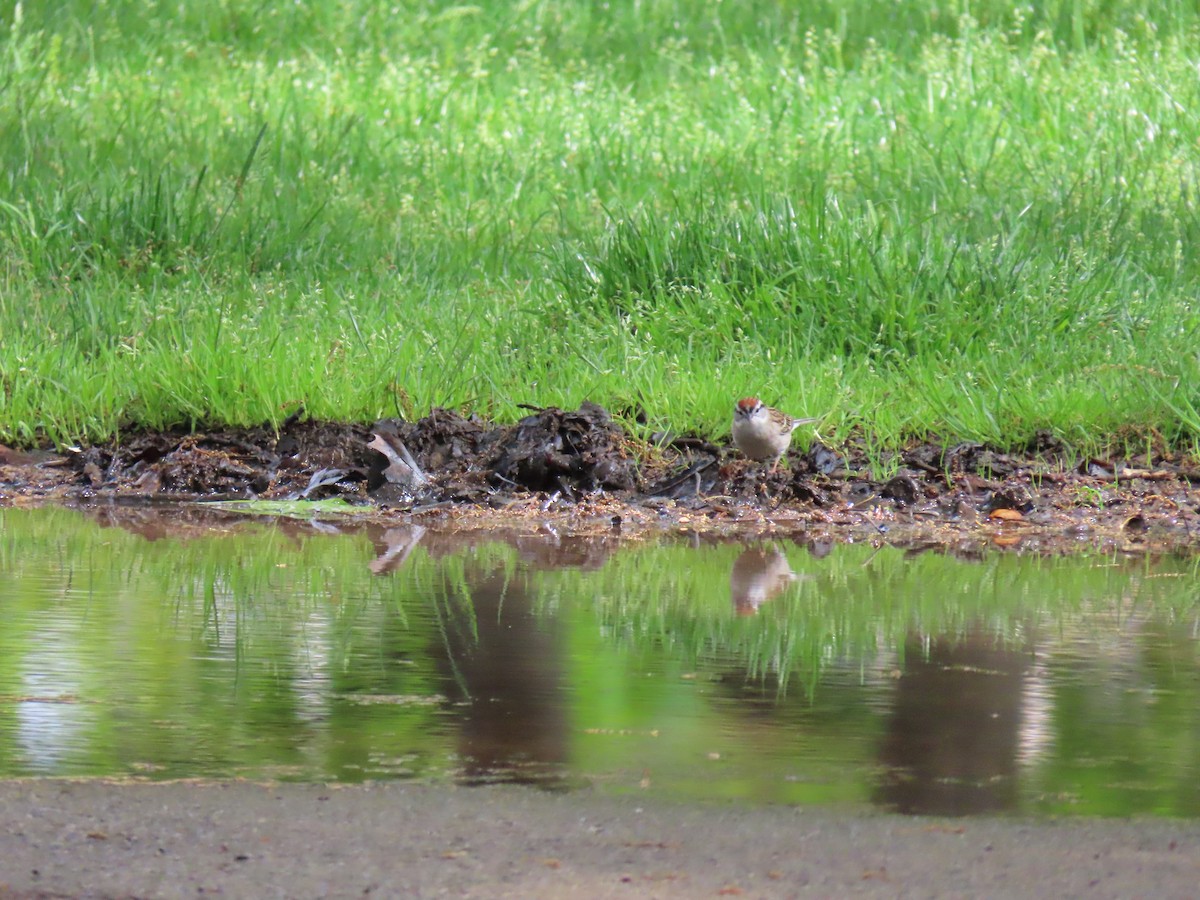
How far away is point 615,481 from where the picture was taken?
8117 mm

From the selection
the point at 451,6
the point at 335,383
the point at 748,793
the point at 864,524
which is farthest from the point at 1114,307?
the point at 451,6

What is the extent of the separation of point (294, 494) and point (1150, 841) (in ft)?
17.8

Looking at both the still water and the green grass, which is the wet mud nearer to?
the green grass

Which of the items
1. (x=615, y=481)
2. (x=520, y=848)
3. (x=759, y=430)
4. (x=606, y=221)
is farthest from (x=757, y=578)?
(x=606, y=221)

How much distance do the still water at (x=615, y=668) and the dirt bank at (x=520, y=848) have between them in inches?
5.4

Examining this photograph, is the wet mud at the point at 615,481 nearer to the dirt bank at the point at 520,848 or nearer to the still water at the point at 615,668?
the still water at the point at 615,668

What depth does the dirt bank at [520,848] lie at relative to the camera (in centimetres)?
312

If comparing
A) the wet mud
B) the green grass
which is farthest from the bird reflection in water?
the green grass

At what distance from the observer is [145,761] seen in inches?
150

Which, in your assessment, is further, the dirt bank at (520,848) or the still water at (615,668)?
the still water at (615,668)

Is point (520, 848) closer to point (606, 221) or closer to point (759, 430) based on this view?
point (759, 430)

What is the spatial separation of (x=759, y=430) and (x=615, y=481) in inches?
27.1

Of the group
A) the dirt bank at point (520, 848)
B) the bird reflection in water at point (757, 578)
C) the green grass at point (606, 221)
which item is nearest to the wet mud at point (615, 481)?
the green grass at point (606, 221)

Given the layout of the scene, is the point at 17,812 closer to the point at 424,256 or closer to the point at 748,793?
the point at 748,793
